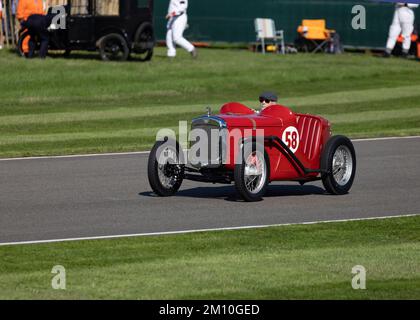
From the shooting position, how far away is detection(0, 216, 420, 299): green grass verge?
9484mm

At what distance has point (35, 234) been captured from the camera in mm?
12078

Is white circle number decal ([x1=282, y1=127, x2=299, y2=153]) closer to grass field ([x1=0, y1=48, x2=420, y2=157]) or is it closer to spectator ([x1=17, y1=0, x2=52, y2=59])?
grass field ([x1=0, y1=48, x2=420, y2=157])

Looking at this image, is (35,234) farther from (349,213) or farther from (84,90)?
(84,90)

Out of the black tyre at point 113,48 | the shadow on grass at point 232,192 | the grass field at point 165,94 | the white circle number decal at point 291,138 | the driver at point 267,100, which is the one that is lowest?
the grass field at point 165,94

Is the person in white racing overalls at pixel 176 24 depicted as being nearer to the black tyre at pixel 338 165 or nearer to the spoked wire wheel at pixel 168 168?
the black tyre at pixel 338 165

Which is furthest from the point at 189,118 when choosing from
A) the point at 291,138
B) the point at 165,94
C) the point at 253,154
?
the point at 253,154

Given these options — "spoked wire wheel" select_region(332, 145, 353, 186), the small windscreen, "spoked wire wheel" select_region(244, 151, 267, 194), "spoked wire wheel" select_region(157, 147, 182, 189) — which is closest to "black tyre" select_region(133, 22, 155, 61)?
the small windscreen

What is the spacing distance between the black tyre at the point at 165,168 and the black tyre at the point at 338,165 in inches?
73.5

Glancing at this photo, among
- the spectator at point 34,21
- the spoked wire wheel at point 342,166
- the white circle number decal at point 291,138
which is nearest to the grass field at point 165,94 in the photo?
the spectator at point 34,21

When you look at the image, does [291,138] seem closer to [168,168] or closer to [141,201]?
[168,168]

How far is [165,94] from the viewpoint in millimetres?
28562

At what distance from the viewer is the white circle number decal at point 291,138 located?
47.9ft

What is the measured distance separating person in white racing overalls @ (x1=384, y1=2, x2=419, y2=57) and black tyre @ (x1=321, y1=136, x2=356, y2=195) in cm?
2066

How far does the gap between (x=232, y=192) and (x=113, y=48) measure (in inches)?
663
